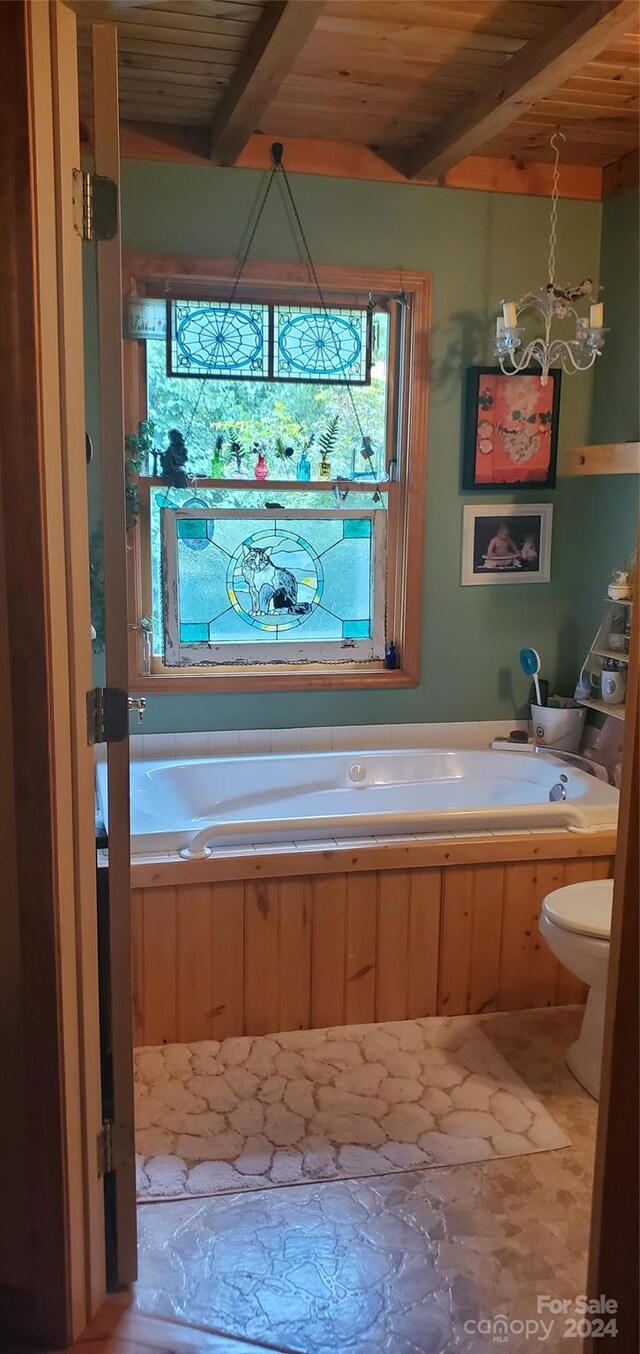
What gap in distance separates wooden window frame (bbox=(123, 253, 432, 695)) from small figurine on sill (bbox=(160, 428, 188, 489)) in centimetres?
8

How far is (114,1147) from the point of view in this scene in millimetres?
1951

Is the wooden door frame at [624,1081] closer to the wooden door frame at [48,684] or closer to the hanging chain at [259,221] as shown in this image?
the wooden door frame at [48,684]

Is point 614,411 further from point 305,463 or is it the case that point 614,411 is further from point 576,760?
point 576,760

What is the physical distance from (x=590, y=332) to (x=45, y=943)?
2797 mm

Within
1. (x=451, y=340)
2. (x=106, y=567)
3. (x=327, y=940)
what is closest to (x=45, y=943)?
(x=106, y=567)

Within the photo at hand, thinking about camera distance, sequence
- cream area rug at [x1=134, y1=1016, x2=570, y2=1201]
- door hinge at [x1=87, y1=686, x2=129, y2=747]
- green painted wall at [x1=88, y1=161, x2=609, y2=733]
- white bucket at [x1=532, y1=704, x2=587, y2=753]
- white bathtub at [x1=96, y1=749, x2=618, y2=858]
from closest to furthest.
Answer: door hinge at [x1=87, y1=686, x2=129, y2=747] < cream area rug at [x1=134, y1=1016, x2=570, y2=1201] < white bathtub at [x1=96, y1=749, x2=618, y2=858] < green painted wall at [x1=88, y1=161, x2=609, y2=733] < white bucket at [x1=532, y1=704, x2=587, y2=753]

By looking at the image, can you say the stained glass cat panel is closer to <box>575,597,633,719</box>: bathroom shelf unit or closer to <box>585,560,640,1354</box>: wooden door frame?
<box>575,597,633,719</box>: bathroom shelf unit

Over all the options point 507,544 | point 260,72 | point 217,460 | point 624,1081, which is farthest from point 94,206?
point 507,544

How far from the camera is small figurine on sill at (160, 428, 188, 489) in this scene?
3561 millimetres

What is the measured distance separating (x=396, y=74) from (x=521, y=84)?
382mm

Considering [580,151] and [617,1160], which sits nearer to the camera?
[617,1160]

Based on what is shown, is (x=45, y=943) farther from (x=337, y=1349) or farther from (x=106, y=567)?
(x=337, y=1349)

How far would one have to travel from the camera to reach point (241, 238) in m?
3.51

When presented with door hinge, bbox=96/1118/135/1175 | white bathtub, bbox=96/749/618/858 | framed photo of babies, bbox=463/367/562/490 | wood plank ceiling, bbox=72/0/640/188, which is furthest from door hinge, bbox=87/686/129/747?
framed photo of babies, bbox=463/367/562/490
